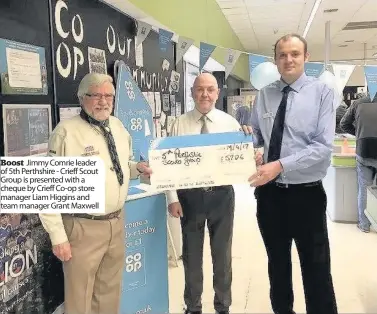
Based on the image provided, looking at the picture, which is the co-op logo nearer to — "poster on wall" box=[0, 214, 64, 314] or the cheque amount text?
"poster on wall" box=[0, 214, 64, 314]

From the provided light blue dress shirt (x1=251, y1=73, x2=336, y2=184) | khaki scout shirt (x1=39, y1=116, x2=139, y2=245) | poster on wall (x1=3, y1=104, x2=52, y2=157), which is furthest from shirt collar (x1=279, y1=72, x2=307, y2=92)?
poster on wall (x1=3, y1=104, x2=52, y2=157)

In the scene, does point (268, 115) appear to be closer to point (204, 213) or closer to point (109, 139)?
point (204, 213)

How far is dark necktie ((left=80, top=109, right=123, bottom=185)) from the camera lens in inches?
62.9

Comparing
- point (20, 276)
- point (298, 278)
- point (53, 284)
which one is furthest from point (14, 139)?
point (298, 278)

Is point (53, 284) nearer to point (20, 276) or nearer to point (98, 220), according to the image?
point (20, 276)

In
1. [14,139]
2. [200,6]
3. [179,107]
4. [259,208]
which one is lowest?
[259,208]

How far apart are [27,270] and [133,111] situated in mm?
1270

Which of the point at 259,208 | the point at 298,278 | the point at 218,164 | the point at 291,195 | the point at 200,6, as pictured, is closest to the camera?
the point at 218,164

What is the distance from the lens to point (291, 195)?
1905 millimetres

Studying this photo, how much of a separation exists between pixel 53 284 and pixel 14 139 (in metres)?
0.82

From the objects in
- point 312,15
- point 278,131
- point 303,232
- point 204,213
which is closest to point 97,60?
point 204,213

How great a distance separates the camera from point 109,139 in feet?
5.37

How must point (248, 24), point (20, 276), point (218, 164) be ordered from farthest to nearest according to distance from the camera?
point (248, 24), point (20, 276), point (218, 164)

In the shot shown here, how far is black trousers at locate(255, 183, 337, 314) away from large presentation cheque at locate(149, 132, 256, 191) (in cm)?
35
